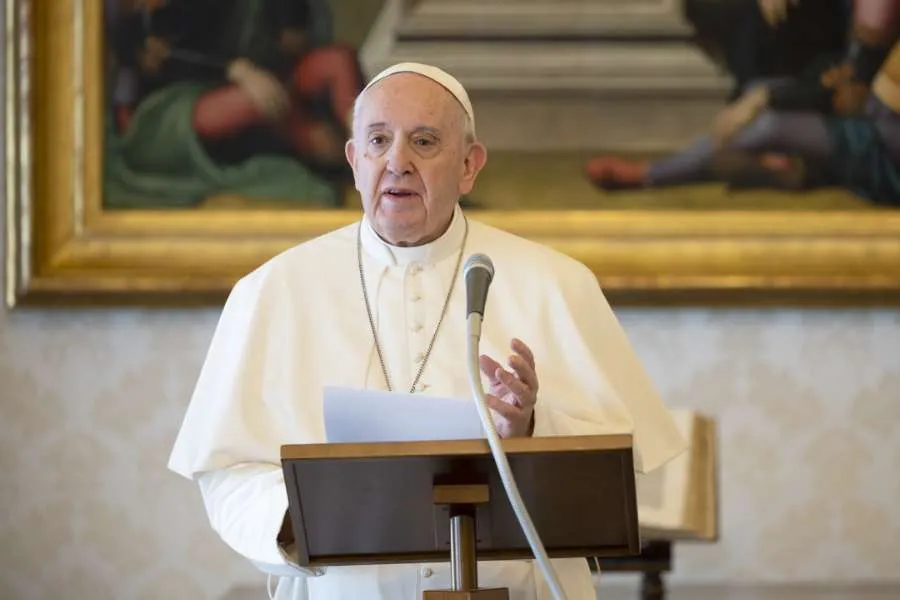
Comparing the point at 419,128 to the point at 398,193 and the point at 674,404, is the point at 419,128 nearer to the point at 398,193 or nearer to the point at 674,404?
the point at 398,193

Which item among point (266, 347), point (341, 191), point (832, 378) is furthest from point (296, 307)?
point (832, 378)

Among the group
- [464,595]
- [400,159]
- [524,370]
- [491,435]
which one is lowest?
[464,595]

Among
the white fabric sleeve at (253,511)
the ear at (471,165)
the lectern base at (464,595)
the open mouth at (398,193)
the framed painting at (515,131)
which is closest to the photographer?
the lectern base at (464,595)

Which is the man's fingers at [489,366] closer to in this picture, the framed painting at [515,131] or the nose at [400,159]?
the nose at [400,159]

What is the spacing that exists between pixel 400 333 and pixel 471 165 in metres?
0.41

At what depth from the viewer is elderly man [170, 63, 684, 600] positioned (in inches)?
112

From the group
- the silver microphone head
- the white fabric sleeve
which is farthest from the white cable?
the white fabric sleeve

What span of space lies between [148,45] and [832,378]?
2.76 meters

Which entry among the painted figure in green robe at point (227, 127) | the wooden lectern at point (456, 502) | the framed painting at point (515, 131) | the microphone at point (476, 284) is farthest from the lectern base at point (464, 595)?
the painted figure in green robe at point (227, 127)

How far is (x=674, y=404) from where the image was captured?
198 inches

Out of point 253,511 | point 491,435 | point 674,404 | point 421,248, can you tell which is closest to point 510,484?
point 491,435

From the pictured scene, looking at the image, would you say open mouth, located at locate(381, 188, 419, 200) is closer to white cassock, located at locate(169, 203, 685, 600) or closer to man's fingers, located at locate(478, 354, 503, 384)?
white cassock, located at locate(169, 203, 685, 600)

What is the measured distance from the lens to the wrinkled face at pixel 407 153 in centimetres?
291

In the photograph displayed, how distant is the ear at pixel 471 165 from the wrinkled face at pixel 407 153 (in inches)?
2.1
